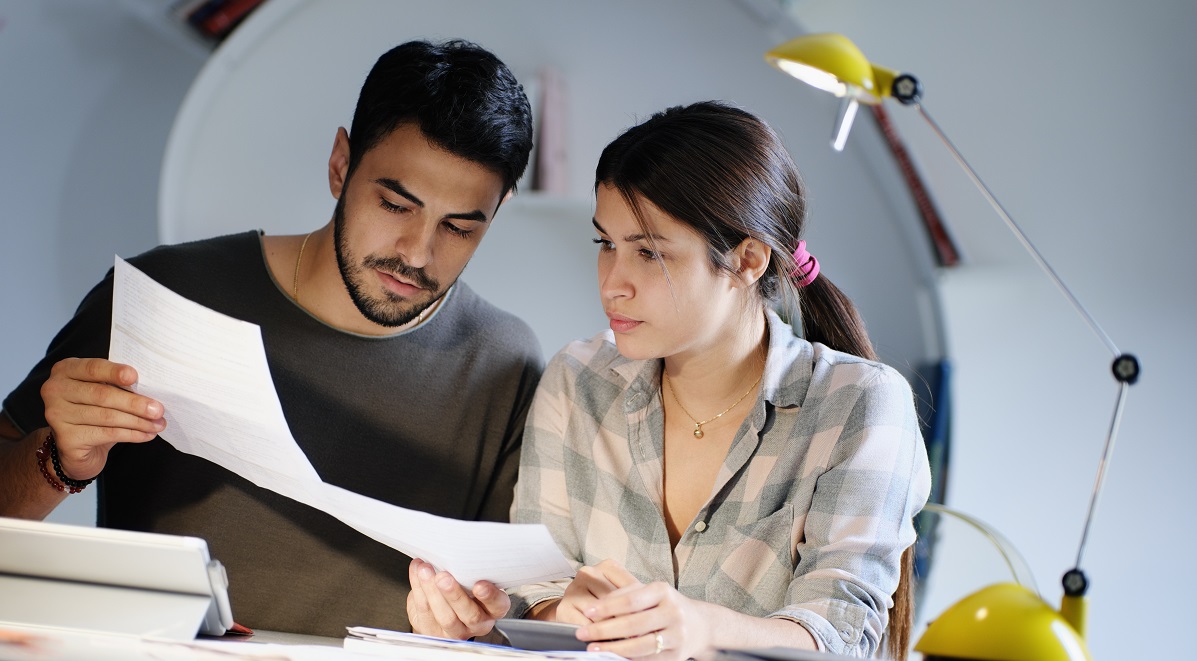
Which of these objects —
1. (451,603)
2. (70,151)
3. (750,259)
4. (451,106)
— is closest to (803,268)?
(750,259)

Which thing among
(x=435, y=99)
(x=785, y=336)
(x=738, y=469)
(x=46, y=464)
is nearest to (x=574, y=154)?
(x=435, y=99)

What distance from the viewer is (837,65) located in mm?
1338

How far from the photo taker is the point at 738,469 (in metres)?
1.16

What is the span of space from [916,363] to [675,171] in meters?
0.84

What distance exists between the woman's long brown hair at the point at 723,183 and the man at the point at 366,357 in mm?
217

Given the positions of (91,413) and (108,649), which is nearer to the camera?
(108,649)

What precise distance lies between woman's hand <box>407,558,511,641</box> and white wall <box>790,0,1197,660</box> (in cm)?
118

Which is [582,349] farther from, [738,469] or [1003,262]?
[1003,262]

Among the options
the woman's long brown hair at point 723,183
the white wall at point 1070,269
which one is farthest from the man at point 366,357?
the white wall at point 1070,269

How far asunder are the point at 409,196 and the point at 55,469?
500 millimetres

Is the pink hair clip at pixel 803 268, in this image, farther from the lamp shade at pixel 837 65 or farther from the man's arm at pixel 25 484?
the man's arm at pixel 25 484

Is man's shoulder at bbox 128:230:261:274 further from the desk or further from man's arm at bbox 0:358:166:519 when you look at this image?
the desk

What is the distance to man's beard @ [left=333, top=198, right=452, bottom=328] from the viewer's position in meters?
1.26

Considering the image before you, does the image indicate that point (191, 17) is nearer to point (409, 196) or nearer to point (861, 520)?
point (409, 196)
